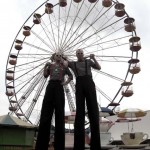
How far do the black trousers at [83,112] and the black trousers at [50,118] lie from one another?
23 centimetres

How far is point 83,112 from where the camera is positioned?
5.48m

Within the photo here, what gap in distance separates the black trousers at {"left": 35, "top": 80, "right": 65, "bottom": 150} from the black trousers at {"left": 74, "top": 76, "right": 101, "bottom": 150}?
0.75ft

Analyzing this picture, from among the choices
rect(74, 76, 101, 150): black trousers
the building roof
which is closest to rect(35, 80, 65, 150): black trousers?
rect(74, 76, 101, 150): black trousers

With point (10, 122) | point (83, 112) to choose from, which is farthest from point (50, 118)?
point (10, 122)

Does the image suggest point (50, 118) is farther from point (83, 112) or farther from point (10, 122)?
point (10, 122)

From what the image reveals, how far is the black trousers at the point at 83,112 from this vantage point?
17.4ft

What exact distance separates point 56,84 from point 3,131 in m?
1.10

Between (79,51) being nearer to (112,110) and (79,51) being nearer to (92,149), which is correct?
(92,149)

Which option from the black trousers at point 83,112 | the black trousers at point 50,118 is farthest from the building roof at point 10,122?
the black trousers at point 83,112

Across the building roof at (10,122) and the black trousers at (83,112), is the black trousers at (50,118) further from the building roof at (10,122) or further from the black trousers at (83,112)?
the building roof at (10,122)

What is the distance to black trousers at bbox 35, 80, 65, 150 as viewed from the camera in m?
5.39

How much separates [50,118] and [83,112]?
523 millimetres

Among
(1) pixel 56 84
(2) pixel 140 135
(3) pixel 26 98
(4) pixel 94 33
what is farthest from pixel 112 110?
(1) pixel 56 84

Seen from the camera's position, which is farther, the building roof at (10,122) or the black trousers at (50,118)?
the building roof at (10,122)
